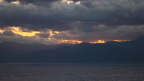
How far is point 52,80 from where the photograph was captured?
158 metres

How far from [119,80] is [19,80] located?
67612 mm

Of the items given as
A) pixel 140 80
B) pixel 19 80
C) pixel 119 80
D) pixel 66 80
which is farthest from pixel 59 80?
pixel 140 80

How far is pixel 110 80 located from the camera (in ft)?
521

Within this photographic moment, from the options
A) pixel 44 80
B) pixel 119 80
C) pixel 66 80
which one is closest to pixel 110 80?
pixel 119 80

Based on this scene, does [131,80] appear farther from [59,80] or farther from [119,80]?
→ [59,80]

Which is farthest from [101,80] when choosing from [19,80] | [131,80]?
[19,80]

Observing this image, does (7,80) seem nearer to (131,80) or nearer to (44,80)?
(44,80)

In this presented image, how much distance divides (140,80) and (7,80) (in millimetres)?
89508

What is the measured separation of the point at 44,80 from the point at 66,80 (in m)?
15.0

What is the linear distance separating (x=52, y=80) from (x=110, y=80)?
3923cm

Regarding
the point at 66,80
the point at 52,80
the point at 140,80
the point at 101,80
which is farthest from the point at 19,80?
the point at 140,80

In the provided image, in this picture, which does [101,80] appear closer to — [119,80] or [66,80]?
[119,80]

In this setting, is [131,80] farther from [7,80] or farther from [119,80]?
[7,80]

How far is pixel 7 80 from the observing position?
518 ft
